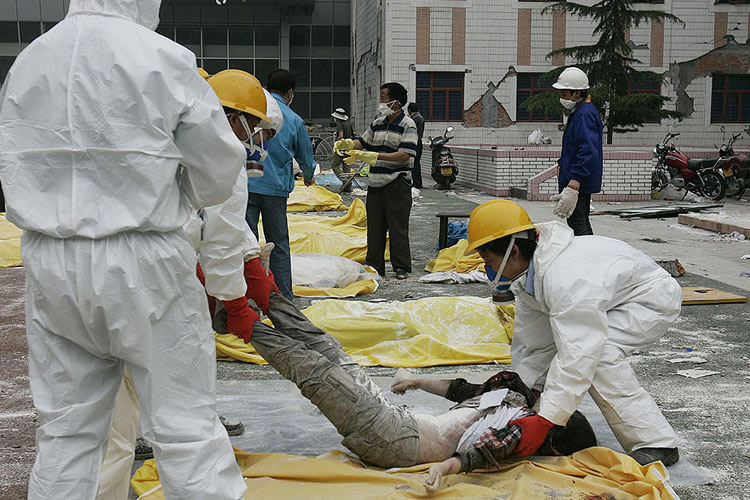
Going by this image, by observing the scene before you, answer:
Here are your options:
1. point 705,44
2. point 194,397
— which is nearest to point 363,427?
point 194,397

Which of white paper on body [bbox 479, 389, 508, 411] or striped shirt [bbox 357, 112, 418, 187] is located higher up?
striped shirt [bbox 357, 112, 418, 187]

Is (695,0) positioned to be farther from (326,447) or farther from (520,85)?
(326,447)

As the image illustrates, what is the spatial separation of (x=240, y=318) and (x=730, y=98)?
24.5 metres

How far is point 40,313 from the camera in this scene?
232cm

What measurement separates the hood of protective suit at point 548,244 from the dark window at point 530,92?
21.7m

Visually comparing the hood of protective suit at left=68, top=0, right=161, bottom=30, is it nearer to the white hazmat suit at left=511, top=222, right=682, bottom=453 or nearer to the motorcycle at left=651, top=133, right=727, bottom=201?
the white hazmat suit at left=511, top=222, right=682, bottom=453

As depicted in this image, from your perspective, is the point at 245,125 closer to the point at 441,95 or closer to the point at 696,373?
the point at 696,373

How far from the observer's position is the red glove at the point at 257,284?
145 inches

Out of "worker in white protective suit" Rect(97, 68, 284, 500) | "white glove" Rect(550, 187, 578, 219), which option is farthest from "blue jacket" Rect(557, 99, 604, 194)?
"worker in white protective suit" Rect(97, 68, 284, 500)

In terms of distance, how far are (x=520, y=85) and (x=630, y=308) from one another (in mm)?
21984

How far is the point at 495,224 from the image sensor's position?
11.0ft

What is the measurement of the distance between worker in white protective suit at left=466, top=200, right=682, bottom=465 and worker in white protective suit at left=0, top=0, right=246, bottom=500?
135 centimetres

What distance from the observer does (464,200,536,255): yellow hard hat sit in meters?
3.36

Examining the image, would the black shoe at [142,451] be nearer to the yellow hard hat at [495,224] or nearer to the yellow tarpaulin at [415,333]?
the yellow tarpaulin at [415,333]
